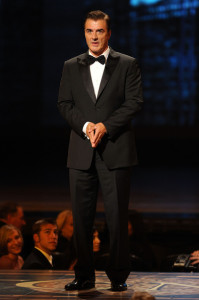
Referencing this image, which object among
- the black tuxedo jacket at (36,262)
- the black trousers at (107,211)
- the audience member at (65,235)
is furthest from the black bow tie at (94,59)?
the audience member at (65,235)

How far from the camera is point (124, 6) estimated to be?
1263cm

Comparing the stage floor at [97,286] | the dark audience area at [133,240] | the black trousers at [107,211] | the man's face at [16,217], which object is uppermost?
the black trousers at [107,211]

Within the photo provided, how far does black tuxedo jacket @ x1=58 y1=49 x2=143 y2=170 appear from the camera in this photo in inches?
125

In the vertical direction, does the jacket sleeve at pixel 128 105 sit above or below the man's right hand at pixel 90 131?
above

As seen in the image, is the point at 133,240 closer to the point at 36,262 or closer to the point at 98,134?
the point at 36,262

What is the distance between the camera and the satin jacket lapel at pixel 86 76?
10.5ft

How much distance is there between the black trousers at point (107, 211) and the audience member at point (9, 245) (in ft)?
3.71

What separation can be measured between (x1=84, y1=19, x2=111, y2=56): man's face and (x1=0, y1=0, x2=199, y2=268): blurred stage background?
8508 mm

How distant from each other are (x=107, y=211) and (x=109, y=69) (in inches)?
28.4

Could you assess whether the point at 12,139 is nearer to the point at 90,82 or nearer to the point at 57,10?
the point at 57,10

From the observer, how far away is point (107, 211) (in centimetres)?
322

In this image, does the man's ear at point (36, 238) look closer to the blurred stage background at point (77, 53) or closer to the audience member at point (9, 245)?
the audience member at point (9, 245)

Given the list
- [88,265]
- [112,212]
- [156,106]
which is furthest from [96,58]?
[156,106]

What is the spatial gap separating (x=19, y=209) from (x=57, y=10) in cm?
826
